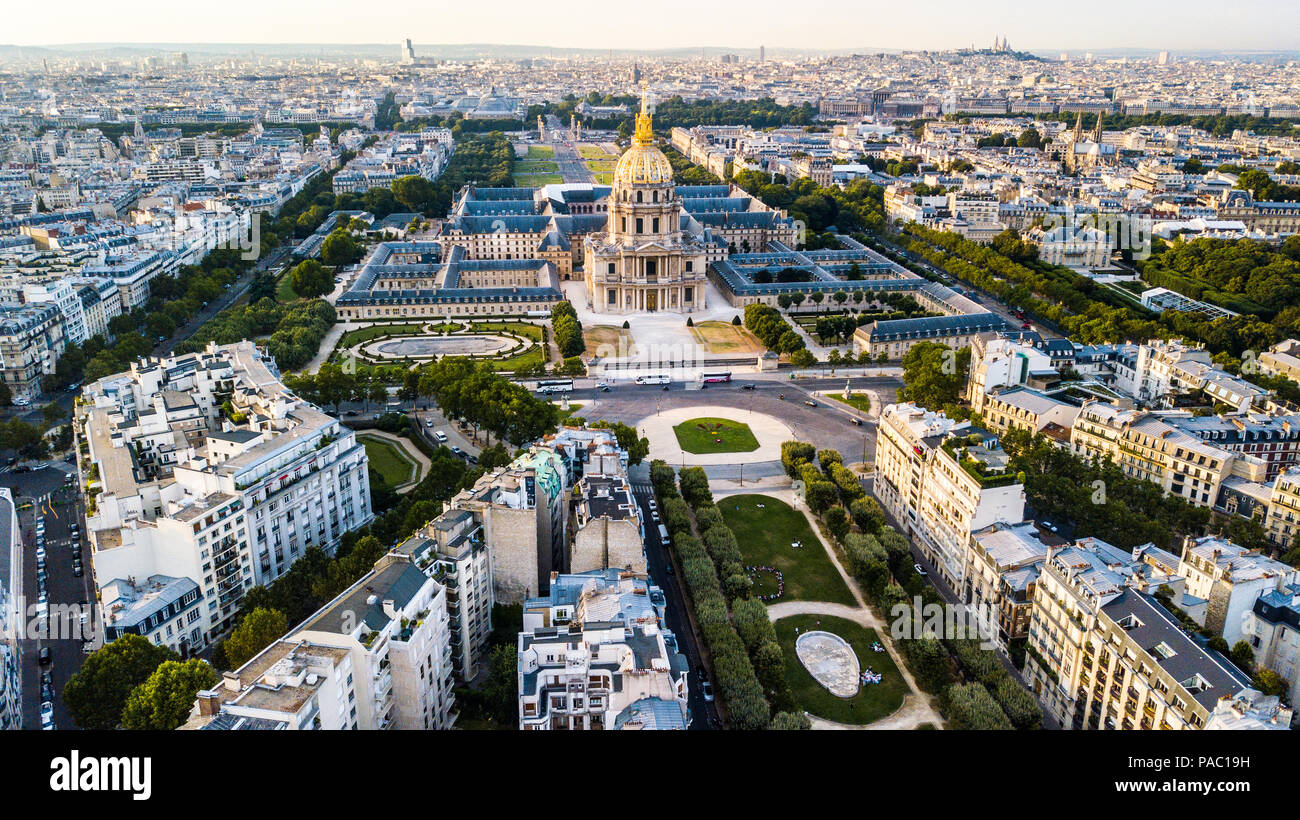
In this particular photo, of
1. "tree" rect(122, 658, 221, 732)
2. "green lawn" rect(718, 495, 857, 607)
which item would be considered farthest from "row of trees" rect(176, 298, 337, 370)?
"tree" rect(122, 658, 221, 732)

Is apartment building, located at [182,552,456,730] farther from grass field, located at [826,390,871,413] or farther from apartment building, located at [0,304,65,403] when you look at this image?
apartment building, located at [0,304,65,403]

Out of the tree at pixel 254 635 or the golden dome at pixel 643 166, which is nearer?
the tree at pixel 254 635

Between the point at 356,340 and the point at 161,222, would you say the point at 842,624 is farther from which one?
the point at 161,222


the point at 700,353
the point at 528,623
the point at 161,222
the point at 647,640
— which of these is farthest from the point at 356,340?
the point at 647,640

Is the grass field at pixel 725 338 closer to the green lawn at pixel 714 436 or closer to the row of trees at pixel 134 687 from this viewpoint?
the green lawn at pixel 714 436

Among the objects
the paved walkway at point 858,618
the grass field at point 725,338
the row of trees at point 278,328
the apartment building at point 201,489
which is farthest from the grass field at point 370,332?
the paved walkway at point 858,618

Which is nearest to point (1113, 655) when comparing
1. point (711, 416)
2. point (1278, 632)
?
point (1278, 632)
